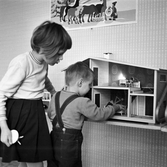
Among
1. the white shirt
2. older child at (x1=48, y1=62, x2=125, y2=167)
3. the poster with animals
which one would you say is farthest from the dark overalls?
the poster with animals

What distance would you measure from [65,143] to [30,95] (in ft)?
0.61

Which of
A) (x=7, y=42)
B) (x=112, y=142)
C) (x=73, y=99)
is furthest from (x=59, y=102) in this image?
(x=7, y=42)

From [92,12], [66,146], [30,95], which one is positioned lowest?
[66,146]

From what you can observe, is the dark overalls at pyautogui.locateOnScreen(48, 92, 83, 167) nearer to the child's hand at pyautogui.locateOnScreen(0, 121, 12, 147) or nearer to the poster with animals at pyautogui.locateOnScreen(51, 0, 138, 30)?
the child's hand at pyautogui.locateOnScreen(0, 121, 12, 147)

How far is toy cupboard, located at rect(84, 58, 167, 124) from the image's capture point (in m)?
0.77

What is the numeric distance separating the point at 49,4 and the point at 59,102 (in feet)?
2.20

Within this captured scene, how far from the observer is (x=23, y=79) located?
647mm

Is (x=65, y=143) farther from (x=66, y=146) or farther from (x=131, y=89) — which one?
(x=131, y=89)

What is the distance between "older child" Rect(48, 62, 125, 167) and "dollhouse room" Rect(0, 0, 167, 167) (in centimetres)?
10

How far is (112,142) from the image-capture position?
1083 millimetres

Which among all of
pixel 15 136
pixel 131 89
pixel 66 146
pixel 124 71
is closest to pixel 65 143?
pixel 66 146

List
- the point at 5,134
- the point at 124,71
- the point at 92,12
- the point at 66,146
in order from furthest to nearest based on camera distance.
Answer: the point at 92,12 → the point at 124,71 → the point at 66,146 → the point at 5,134

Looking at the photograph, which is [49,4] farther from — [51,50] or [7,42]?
[51,50]

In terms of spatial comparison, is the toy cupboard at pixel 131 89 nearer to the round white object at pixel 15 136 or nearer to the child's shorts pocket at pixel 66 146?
the child's shorts pocket at pixel 66 146
